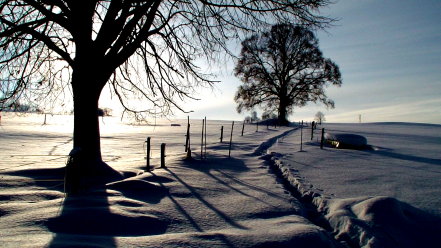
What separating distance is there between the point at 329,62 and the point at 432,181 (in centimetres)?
2442

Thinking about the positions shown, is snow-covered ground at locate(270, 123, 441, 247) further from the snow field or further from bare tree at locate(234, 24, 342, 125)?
bare tree at locate(234, 24, 342, 125)

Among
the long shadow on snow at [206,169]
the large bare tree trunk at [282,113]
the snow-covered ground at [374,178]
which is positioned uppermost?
the large bare tree trunk at [282,113]

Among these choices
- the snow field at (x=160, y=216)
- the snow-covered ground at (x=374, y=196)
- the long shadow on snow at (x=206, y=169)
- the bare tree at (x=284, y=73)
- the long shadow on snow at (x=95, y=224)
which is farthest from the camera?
the bare tree at (x=284, y=73)

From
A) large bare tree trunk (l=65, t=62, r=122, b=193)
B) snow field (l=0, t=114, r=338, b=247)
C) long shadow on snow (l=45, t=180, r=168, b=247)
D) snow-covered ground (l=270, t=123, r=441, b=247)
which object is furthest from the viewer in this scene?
large bare tree trunk (l=65, t=62, r=122, b=193)

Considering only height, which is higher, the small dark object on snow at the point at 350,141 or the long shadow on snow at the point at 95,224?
the small dark object on snow at the point at 350,141

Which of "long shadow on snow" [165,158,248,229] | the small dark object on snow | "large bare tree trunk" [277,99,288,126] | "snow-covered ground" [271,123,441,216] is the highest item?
"large bare tree trunk" [277,99,288,126]

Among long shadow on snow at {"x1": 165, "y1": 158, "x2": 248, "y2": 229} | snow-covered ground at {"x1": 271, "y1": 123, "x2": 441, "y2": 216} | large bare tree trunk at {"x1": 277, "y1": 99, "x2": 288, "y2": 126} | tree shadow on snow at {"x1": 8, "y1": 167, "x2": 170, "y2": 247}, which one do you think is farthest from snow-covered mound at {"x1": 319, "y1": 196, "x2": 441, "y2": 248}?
large bare tree trunk at {"x1": 277, "y1": 99, "x2": 288, "y2": 126}

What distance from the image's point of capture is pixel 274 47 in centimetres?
2800

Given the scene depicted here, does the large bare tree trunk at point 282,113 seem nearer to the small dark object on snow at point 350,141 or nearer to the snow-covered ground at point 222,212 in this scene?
the small dark object on snow at point 350,141

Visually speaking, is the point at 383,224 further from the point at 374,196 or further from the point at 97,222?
the point at 97,222

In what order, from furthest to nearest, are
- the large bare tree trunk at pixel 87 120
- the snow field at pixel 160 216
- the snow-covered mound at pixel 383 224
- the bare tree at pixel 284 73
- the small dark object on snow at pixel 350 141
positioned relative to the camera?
the bare tree at pixel 284 73 < the small dark object on snow at pixel 350 141 < the large bare tree trunk at pixel 87 120 < the snow-covered mound at pixel 383 224 < the snow field at pixel 160 216

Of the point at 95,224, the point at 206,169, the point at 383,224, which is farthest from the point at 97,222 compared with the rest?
the point at 206,169

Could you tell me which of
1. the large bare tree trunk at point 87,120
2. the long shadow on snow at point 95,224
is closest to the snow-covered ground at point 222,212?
the long shadow on snow at point 95,224

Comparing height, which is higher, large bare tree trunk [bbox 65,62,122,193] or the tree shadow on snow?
large bare tree trunk [bbox 65,62,122,193]
